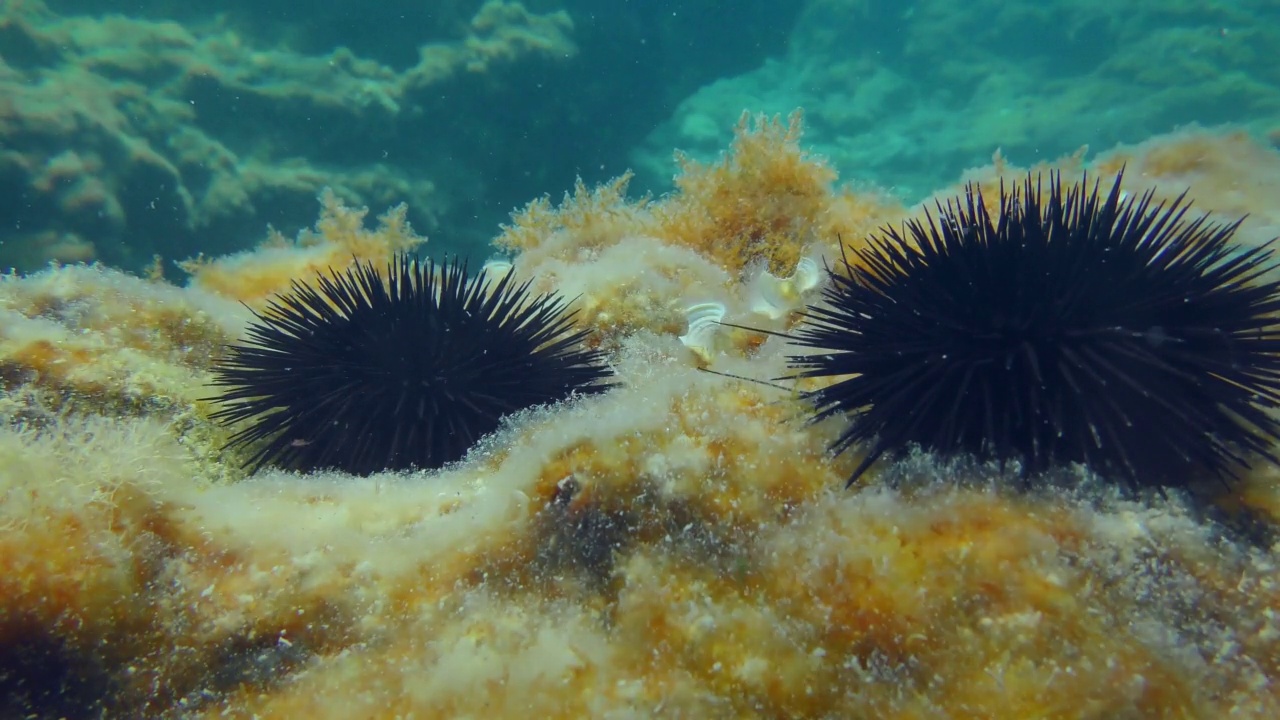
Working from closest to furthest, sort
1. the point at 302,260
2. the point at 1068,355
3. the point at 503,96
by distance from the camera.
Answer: the point at 1068,355 < the point at 302,260 < the point at 503,96

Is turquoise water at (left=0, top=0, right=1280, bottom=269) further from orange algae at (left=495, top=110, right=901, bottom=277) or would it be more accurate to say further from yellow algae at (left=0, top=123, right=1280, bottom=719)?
yellow algae at (left=0, top=123, right=1280, bottom=719)

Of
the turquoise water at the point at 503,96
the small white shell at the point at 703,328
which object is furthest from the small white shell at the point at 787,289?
the turquoise water at the point at 503,96

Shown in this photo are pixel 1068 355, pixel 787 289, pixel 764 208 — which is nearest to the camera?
pixel 1068 355

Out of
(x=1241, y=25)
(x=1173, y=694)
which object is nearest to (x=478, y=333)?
(x=1173, y=694)

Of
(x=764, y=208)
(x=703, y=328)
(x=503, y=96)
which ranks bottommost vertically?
(x=703, y=328)

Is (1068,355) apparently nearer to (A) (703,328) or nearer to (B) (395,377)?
(A) (703,328)

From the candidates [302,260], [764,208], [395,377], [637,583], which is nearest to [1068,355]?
[637,583]

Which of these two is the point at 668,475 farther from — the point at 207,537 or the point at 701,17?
the point at 701,17

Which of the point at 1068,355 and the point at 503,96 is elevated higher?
the point at 503,96
